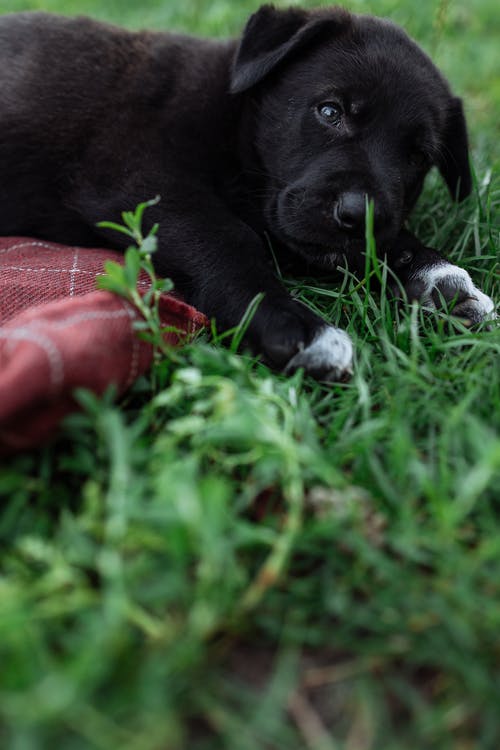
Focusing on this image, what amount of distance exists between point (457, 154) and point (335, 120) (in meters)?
0.60

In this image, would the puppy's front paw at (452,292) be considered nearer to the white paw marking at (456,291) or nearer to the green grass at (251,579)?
the white paw marking at (456,291)

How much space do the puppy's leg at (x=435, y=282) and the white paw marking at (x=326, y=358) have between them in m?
0.43

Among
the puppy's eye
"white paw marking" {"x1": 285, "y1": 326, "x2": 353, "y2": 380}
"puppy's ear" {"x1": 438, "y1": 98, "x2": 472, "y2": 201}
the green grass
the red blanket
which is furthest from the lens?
"puppy's ear" {"x1": 438, "y1": 98, "x2": 472, "y2": 201}

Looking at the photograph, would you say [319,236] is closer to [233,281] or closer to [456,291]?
[233,281]

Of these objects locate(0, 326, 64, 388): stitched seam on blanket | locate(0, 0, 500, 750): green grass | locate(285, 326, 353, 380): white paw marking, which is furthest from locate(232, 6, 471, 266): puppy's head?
locate(0, 326, 64, 388): stitched seam on blanket

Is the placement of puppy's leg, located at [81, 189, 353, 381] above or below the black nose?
below

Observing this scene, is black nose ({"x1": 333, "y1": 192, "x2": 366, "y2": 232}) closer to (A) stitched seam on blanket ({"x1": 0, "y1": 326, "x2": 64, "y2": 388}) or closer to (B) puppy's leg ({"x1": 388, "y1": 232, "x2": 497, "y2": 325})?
(B) puppy's leg ({"x1": 388, "y1": 232, "x2": 497, "y2": 325})

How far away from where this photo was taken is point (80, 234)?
256 centimetres

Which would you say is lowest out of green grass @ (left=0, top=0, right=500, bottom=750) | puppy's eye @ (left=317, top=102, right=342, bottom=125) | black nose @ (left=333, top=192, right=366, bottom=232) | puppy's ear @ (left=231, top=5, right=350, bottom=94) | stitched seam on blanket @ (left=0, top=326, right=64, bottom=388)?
green grass @ (left=0, top=0, right=500, bottom=750)

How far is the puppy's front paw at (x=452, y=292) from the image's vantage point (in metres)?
2.27

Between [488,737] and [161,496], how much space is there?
1.98 ft

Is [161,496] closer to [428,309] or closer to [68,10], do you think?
[428,309]

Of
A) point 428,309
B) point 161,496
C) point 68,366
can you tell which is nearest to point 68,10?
point 428,309

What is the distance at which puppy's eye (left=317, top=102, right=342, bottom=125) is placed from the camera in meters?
2.38
